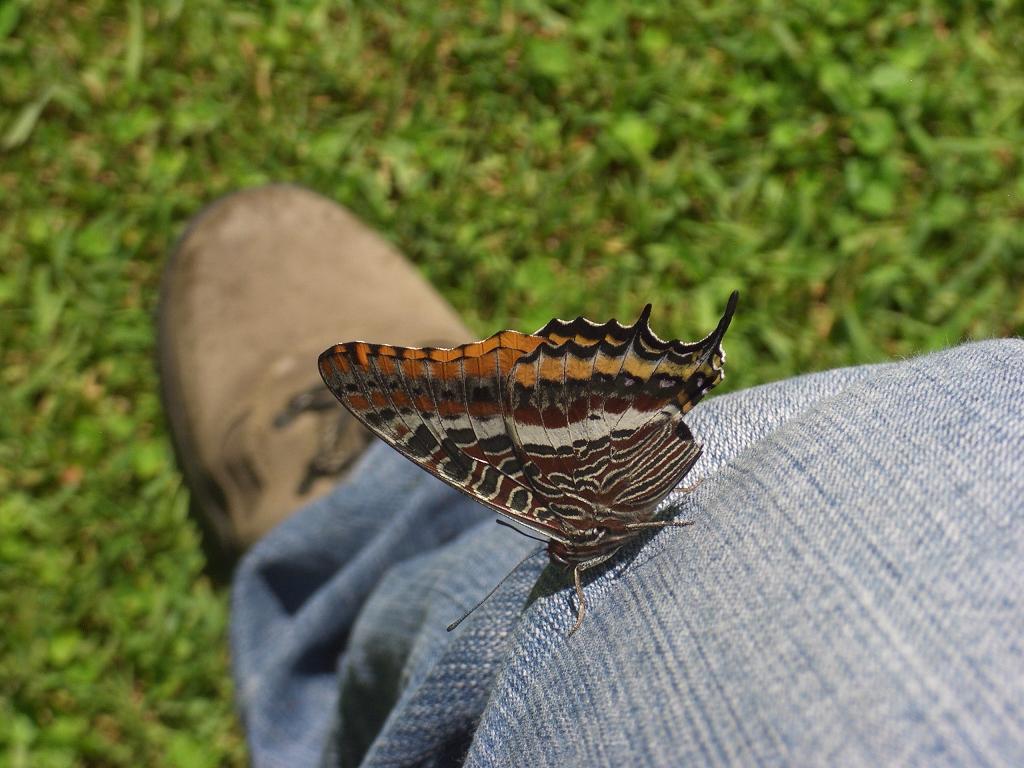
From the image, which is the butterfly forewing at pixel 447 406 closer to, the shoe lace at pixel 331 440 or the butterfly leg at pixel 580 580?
the butterfly leg at pixel 580 580

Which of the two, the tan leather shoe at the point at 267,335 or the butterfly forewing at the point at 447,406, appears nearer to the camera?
the butterfly forewing at the point at 447,406

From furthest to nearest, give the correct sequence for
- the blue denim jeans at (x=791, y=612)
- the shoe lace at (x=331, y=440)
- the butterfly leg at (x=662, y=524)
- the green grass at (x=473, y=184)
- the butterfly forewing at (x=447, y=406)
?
the green grass at (x=473, y=184), the shoe lace at (x=331, y=440), the butterfly leg at (x=662, y=524), the butterfly forewing at (x=447, y=406), the blue denim jeans at (x=791, y=612)

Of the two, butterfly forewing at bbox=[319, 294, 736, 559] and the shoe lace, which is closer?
butterfly forewing at bbox=[319, 294, 736, 559]

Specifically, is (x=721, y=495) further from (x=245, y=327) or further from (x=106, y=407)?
(x=106, y=407)

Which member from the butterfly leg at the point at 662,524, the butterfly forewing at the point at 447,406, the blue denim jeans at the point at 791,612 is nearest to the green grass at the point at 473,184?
the blue denim jeans at the point at 791,612

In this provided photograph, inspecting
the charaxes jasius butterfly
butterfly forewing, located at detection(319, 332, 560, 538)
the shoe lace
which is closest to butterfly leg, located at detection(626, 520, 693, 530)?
the charaxes jasius butterfly

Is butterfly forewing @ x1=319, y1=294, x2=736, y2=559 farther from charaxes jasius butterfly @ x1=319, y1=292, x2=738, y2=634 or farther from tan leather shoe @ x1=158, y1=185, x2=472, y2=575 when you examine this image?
tan leather shoe @ x1=158, y1=185, x2=472, y2=575

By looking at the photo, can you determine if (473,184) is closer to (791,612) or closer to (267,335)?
(267,335)
